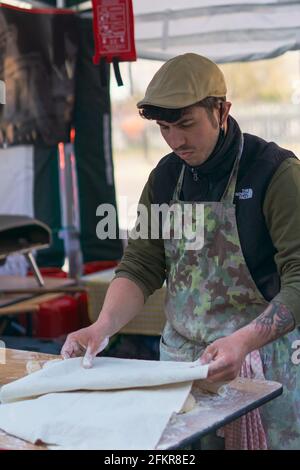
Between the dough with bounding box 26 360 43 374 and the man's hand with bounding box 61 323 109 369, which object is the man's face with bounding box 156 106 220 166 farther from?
the dough with bounding box 26 360 43 374

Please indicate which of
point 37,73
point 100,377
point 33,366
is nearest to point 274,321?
point 100,377

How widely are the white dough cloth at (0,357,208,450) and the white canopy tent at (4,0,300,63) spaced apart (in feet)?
9.46

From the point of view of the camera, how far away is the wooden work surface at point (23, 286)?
4685mm

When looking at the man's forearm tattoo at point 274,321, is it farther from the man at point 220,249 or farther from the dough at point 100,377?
the dough at point 100,377

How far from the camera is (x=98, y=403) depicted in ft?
6.60

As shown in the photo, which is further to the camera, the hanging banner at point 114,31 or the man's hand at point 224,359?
the hanging banner at point 114,31

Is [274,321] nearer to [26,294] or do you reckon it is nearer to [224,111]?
[224,111]

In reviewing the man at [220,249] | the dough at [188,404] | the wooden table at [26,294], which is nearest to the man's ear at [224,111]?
the man at [220,249]

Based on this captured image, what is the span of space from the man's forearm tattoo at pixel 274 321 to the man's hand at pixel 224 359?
4.5 inches

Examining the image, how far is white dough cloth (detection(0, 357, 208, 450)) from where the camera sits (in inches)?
72.7

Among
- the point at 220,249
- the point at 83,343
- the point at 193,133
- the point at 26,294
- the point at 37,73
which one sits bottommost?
the point at 26,294

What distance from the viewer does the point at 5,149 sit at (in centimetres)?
525

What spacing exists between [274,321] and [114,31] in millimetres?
2773

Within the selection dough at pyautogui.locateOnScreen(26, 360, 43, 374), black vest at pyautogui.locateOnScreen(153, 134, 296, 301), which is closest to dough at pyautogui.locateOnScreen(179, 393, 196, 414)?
black vest at pyautogui.locateOnScreen(153, 134, 296, 301)
